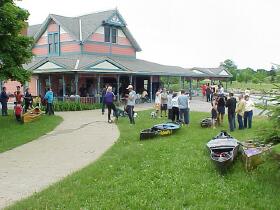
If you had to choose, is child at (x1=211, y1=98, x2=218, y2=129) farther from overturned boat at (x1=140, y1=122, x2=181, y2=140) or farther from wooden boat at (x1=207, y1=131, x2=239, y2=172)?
wooden boat at (x1=207, y1=131, x2=239, y2=172)

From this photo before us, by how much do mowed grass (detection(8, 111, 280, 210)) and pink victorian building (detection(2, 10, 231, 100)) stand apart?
20.8 meters

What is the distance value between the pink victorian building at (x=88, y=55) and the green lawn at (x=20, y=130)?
9.84 metres

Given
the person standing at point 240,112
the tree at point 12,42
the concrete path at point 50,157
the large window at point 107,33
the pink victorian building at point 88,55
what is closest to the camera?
the concrete path at point 50,157

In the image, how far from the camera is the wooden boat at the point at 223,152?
10.1 m

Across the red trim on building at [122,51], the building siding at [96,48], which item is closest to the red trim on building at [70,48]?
the building siding at [96,48]

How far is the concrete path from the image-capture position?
373 inches

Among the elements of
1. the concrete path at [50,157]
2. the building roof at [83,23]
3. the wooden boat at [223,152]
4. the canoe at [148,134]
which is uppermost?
the building roof at [83,23]

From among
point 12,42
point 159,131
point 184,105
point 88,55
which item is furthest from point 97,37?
point 159,131

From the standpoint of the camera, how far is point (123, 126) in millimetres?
19844

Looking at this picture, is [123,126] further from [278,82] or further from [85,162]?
[278,82]

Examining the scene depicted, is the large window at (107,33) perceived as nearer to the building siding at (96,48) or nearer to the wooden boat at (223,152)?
the building siding at (96,48)

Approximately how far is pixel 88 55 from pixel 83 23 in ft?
13.6

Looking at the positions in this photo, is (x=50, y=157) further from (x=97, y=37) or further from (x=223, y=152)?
(x=97, y=37)

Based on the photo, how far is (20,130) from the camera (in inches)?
739
